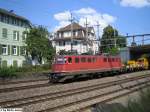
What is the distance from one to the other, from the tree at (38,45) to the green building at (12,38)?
2.33 m

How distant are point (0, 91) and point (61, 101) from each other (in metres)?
5.57

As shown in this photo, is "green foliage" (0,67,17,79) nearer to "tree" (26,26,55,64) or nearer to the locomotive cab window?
the locomotive cab window

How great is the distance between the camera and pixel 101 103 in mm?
15141

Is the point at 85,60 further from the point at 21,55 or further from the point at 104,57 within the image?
the point at 21,55

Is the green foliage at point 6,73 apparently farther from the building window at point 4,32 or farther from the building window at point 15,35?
the building window at point 15,35

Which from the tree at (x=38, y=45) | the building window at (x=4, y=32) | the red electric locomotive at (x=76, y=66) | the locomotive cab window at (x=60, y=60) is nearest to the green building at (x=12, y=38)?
the building window at (x=4, y=32)

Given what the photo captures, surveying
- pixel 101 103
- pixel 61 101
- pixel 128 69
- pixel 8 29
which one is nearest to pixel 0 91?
pixel 61 101

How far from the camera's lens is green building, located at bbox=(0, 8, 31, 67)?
161 feet

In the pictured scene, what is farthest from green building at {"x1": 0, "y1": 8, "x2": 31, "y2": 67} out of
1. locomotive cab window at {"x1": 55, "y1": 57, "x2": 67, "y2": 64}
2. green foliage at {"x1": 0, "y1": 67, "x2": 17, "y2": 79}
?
locomotive cab window at {"x1": 55, "y1": 57, "x2": 67, "y2": 64}

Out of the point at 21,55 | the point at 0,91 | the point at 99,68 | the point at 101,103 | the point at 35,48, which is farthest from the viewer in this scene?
the point at 21,55

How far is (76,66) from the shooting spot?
26922 mm

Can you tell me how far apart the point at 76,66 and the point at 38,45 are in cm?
2433

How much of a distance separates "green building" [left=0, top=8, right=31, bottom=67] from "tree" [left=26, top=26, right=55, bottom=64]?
2326mm

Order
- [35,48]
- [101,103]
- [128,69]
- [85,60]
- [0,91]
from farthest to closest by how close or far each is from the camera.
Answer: [35,48] → [128,69] → [85,60] → [0,91] → [101,103]
